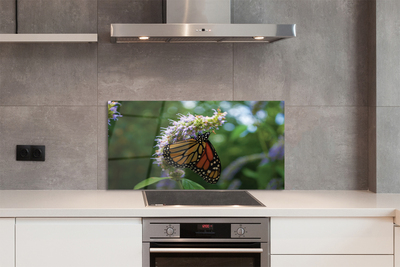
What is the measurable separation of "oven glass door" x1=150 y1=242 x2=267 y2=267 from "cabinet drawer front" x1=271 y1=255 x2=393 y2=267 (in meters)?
0.11

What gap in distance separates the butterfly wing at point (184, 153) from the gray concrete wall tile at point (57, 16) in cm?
85

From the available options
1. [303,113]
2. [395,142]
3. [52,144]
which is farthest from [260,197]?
[52,144]

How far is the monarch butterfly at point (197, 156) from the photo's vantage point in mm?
2416

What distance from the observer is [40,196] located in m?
2.17

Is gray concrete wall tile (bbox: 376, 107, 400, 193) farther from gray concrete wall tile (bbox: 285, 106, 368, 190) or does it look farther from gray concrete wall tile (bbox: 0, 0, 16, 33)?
gray concrete wall tile (bbox: 0, 0, 16, 33)

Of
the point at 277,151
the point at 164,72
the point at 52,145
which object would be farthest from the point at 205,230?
the point at 52,145

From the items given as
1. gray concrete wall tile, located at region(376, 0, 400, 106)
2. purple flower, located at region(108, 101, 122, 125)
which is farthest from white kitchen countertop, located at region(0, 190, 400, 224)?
gray concrete wall tile, located at region(376, 0, 400, 106)

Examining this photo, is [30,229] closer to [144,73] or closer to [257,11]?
[144,73]

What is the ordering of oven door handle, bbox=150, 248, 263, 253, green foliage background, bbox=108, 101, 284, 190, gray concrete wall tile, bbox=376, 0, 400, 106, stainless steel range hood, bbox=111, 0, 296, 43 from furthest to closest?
green foliage background, bbox=108, 101, 284, 190 → gray concrete wall tile, bbox=376, 0, 400, 106 → stainless steel range hood, bbox=111, 0, 296, 43 → oven door handle, bbox=150, 248, 263, 253

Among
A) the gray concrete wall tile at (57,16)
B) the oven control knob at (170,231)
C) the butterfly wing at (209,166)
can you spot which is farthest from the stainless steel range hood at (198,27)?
the oven control knob at (170,231)

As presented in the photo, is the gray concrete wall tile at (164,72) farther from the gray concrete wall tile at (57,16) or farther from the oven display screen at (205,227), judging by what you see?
the oven display screen at (205,227)

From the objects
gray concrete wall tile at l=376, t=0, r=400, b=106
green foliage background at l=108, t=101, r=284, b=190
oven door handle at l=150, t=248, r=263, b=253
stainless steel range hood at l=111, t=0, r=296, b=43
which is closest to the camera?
oven door handle at l=150, t=248, r=263, b=253

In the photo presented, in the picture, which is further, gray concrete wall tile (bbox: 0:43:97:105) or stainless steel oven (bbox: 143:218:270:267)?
gray concrete wall tile (bbox: 0:43:97:105)

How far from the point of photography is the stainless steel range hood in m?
1.95
